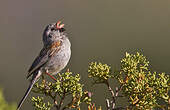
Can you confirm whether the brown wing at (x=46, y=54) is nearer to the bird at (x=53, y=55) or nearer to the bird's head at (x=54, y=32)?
the bird at (x=53, y=55)

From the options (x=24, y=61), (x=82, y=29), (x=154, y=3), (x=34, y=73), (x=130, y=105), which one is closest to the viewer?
(x=130, y=105)

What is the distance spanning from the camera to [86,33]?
88.9ft

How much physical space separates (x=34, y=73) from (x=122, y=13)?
27261 millimetres

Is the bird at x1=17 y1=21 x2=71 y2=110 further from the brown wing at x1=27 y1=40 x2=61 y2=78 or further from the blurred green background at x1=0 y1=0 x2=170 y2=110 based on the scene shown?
the blurred green background at x1=0 y1=0 x2=170 y2=110

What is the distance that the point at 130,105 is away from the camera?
4387 millimetres

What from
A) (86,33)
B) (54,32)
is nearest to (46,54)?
(54,32)

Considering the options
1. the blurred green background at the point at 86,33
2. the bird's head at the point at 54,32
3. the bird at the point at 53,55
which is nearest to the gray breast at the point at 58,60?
the bird at the point at 53,55

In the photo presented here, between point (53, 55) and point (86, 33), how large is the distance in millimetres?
19604

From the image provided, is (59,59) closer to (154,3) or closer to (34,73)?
(34,73)

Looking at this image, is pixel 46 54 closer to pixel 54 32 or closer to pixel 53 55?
pixel 53 55

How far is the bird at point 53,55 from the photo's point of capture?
7406mm

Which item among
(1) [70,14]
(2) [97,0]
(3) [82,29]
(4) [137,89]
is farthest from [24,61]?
(2) [97,0]

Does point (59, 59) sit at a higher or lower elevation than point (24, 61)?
higher

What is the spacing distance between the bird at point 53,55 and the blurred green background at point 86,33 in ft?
21.3
